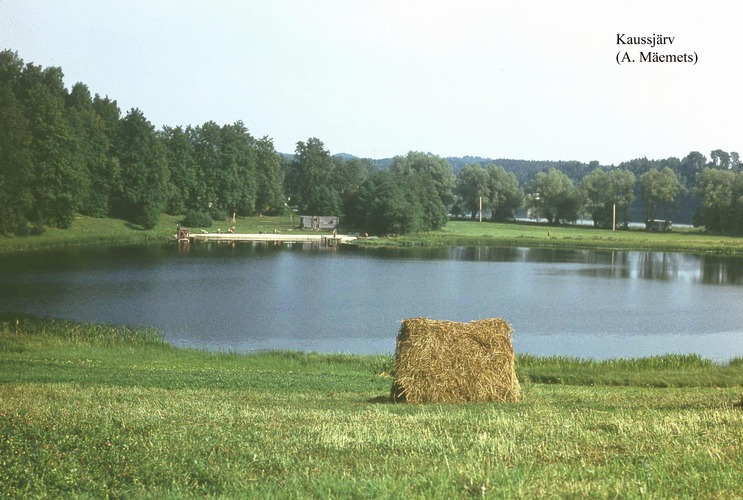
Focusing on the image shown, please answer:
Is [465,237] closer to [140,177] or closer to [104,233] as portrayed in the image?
[140,177]

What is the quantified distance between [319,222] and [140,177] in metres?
32.0

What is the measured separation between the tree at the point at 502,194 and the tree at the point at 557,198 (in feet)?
16.5

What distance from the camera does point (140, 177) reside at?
98938 mm

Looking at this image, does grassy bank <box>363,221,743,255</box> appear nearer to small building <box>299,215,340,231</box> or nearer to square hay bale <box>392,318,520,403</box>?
small building <box>299,215,340,231</box>

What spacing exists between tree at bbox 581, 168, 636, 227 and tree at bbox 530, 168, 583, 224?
2371 millimetres

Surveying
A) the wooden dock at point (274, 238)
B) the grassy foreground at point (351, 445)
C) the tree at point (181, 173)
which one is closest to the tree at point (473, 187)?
the wooden dock at point (274, 238)

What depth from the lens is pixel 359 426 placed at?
10523 mm

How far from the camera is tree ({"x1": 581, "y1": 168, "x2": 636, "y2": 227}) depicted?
Answer: 136m

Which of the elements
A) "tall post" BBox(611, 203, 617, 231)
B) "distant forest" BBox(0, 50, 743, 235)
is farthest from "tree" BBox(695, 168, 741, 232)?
"tall post" BBox(611, 203, 617, 231)

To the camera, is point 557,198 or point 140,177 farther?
point 557,198

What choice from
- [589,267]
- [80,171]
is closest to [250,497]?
[589,267]

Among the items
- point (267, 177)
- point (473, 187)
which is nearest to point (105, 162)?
point (267, 177)

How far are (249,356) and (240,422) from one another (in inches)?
685

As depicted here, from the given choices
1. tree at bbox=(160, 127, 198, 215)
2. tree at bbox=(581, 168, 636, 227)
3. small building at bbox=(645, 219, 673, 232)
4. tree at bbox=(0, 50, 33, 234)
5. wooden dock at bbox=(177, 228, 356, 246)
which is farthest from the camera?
tree at bbox=(581, 168, 636, 227)
